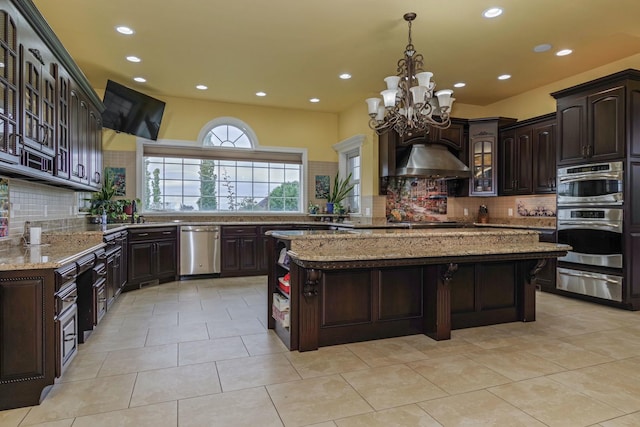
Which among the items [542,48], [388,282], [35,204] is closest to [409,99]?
[388,282]

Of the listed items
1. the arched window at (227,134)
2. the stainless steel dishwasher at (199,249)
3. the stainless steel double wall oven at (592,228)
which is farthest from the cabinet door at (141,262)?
the stainless steel double wall oven at (592,228)

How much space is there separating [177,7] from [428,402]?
3933mm

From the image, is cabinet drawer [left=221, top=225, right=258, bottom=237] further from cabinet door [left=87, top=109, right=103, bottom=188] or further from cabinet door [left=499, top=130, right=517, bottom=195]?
cabinet door [left=499, top=130, right=517, bottom=195]

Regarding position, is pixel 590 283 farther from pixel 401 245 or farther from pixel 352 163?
pixel 352 163

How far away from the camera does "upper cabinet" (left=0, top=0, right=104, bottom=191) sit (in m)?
2.39

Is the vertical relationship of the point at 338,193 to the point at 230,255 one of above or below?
above

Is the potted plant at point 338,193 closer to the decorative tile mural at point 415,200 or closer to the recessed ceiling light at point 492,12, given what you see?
the decorative tile mural at point 415,200

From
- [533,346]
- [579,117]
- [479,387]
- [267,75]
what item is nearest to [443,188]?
[579,117]

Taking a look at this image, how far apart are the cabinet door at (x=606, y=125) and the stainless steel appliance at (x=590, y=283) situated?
1.42 meters

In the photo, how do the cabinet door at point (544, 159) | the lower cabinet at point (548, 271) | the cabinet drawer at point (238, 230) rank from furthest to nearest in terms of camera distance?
1. the cabinet drawer at point (238, 230)
2. the cabinet door at point (544, 159)
3. the lower cabinet at point (548, 271)

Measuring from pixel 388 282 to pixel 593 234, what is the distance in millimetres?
3019

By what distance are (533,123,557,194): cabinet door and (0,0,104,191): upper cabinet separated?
19.9ft

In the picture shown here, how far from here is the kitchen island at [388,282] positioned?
308cm

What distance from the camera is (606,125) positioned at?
14.8 ft
